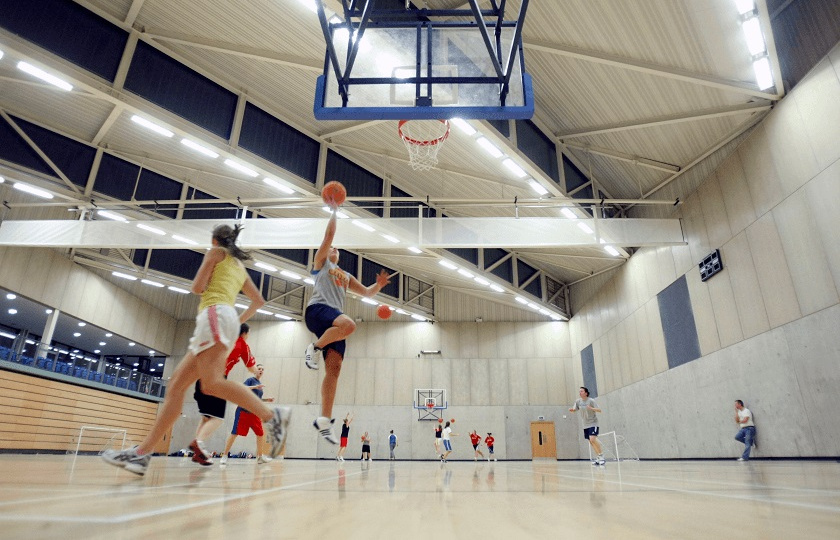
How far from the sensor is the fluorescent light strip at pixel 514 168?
11.7 m

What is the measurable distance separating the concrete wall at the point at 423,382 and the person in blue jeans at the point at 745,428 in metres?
13.5

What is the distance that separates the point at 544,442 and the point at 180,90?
22.0 meters

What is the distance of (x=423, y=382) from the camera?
24969mm

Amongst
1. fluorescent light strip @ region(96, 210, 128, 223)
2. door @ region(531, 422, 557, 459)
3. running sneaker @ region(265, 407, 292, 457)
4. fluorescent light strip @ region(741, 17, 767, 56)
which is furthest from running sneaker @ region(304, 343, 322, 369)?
door @ region(531, 422, 557, 459)

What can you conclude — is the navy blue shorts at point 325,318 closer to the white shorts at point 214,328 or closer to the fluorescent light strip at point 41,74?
the white shorts at point 214,328

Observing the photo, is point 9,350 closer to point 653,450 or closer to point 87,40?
point 87,40

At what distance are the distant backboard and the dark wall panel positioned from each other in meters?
10.5

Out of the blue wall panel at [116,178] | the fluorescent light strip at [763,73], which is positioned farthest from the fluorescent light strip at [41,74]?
the fluorescent light strip at [763,73]

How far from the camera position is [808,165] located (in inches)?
363

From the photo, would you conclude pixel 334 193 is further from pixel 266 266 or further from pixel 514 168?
pixel 266 266

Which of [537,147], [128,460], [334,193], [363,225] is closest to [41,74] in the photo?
[363,225]

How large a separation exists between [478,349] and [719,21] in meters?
19.2

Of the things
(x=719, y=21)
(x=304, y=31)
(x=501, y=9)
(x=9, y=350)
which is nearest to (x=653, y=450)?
(x=719, y=21)

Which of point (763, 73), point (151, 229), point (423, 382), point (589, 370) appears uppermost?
point (763, 73)
